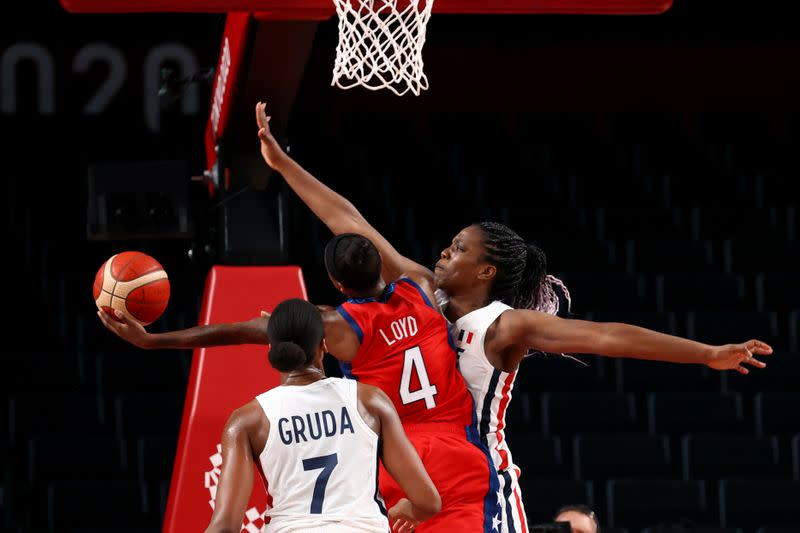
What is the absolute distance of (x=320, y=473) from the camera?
3.52m

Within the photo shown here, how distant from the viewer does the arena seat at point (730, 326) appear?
984cm

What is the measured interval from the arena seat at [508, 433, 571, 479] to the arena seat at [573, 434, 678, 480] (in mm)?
146

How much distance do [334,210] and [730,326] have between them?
5740mm

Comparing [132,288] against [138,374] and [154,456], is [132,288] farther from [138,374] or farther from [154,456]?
[138,374]

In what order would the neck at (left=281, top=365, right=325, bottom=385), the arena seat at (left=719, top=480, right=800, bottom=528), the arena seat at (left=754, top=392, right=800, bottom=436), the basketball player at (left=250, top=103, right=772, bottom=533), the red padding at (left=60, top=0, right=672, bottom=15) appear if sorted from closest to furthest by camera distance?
1. the neck at (left=281, top=365, right=325, bottom=385)
2. the basketball player at (left=250, top=103, right=772, bottom=533)
3. the red padding at (left=60, top=0, right=672, bottom=15)
4. the arena seat at (left=719, top=480, right=800, bottom=528)
5. the arena seat at (left=754, top=392, right=800, bottom=436)

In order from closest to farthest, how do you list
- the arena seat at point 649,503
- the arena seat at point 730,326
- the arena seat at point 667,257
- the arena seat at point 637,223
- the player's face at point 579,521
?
1. the player's face at point 579,521
2. the arena seat at point 649,503
3. the arena seat at point 730,326
4. the arena seat at point 667,257
5. the arena seat at point 637,223

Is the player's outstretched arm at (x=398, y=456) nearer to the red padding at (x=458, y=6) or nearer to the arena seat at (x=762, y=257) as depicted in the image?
the red padding at (x=458, y=6)

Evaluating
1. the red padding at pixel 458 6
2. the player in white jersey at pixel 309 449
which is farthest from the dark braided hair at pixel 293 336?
the red padding at pixel 458 6

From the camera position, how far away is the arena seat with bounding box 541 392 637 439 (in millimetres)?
9016

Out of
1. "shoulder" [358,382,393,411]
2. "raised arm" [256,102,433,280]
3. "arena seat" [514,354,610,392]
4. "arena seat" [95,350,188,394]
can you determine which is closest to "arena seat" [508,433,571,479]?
"arena seat" [514,354,610,392]

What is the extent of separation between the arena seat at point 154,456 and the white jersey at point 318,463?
5.07 metres

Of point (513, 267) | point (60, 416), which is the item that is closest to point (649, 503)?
point (60, 416)

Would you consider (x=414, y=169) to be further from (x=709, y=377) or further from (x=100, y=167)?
(x=100, y=167)

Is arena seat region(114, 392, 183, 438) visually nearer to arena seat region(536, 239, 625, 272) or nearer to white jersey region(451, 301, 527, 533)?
arena seat region(536, 239, 625, 272)
